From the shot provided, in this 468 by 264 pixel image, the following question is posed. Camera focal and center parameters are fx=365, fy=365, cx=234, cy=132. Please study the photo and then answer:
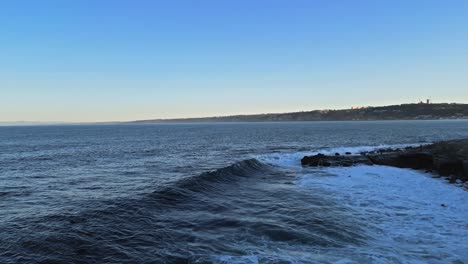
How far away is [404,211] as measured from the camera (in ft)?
62.2

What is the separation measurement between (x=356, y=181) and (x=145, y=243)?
19.5m

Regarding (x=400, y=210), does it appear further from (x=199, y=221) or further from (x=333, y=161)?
(x=333, y=161)

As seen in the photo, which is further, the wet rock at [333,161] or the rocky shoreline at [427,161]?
the wet rock at [333,161]

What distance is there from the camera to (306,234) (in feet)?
49.8

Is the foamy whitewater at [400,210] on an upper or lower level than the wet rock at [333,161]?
lower

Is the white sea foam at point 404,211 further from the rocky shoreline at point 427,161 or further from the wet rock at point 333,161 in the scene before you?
the wet rock at point 333,161

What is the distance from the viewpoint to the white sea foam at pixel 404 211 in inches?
512

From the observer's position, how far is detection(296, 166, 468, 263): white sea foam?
1302 cm

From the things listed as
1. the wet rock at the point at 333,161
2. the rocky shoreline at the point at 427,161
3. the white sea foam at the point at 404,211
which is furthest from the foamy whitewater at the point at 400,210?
the wet rock at the point at 333,161

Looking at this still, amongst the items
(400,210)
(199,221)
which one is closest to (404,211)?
(400,210)

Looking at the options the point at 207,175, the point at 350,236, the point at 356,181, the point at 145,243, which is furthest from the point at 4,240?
the point at 356,181

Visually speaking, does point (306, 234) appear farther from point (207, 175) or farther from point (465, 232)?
point (207, 175)

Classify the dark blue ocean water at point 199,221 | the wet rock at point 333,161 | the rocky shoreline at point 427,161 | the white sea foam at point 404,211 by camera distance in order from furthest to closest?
1. the wet rock at point 333,161
2. the rocky shoreline at point 427,161
3. the white sea foam at point 404,211
4. the dark blue ocean water at point 199,221

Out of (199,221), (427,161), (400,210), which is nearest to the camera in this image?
(199,221)
